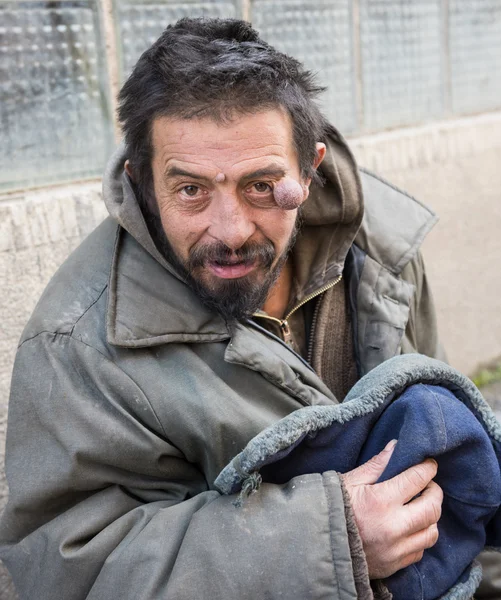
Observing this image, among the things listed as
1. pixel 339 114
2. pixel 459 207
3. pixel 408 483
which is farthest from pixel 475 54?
pixel 408 483

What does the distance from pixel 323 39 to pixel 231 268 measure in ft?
6.26

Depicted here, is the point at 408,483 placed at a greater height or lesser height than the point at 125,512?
greater

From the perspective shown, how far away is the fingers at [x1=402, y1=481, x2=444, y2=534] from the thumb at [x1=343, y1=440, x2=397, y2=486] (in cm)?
9

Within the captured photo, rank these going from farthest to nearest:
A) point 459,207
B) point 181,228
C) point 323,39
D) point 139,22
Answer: point 459,207 < point 323,39 < point 139,22 < point 181,228

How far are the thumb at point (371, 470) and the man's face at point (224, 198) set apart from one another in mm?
471

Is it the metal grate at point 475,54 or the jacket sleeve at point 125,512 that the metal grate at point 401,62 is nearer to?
the metal grate at point 475,54

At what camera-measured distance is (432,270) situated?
158 inches

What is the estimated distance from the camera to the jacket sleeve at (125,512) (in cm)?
167

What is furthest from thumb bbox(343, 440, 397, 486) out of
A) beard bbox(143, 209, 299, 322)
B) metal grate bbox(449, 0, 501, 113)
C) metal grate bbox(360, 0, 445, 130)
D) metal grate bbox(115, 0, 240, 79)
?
metal grate bbox(449, 0, 501, 113)

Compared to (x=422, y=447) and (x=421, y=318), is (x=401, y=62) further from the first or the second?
(x=422, y=447)

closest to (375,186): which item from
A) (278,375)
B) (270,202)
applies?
(270,202)

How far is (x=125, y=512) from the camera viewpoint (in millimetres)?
1889

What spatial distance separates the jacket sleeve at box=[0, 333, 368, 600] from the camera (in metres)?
1.67

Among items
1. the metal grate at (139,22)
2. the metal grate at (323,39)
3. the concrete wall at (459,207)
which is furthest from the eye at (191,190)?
the concrete wall at (459,207)
